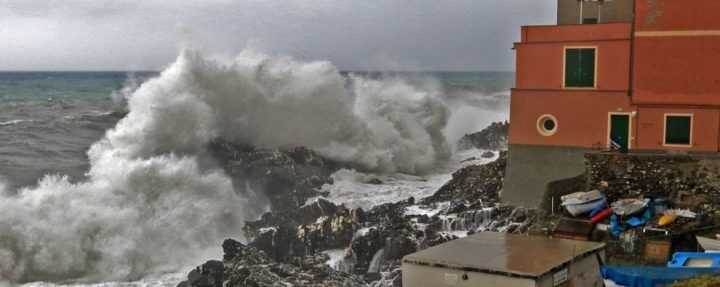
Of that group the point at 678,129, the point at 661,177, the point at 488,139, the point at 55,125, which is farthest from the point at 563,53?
the point at 55,125

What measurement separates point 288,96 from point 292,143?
1730 mm

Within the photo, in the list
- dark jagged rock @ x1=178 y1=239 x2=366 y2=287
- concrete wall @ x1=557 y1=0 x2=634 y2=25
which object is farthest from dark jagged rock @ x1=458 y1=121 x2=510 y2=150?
dark jagged rock @ x1=178 y1=239 x2=366 y2=287

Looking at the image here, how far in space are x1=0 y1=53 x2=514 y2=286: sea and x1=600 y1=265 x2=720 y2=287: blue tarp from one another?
9041 mm

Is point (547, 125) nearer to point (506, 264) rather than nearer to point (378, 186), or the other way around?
point (506, 264)

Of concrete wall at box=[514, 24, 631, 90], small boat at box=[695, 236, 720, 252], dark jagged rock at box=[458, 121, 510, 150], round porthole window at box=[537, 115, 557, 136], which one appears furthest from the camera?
dark jagged rock at box=[458, 121, 510, 150]

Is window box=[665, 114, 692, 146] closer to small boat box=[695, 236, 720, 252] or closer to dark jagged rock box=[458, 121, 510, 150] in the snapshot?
small boat box=[695, 236, 720, 252]

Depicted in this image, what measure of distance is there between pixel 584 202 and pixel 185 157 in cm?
1279

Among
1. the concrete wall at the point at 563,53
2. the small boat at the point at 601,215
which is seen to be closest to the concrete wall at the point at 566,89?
the concrete wall at the point at 563,53

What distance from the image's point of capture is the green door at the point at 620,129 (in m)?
14.0

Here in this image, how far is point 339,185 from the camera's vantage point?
2308cm

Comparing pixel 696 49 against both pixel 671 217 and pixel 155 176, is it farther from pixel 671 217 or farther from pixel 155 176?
pixel 155 176

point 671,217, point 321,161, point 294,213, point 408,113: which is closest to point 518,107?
point 671,217

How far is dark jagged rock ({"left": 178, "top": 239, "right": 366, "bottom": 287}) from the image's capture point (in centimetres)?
1376

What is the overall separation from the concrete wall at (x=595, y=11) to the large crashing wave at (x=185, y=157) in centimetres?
919
